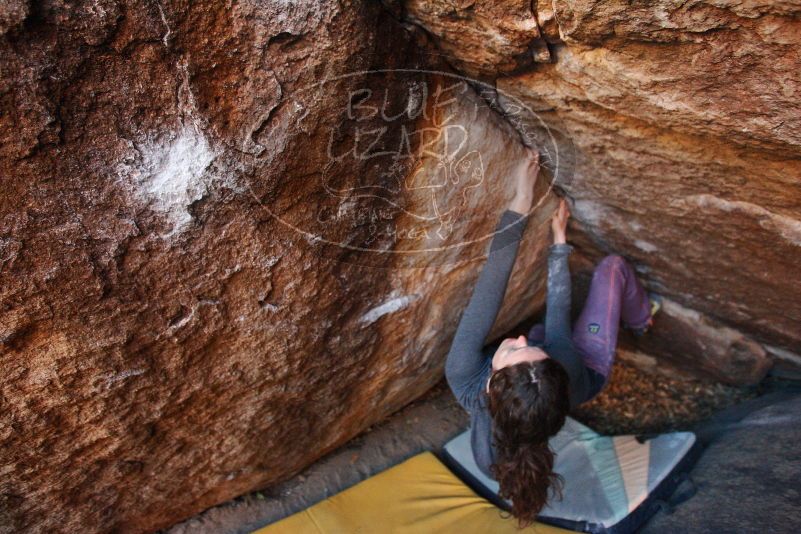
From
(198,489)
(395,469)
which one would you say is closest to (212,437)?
(198,489)

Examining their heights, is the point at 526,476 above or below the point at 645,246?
below

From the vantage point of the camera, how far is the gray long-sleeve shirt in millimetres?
1743

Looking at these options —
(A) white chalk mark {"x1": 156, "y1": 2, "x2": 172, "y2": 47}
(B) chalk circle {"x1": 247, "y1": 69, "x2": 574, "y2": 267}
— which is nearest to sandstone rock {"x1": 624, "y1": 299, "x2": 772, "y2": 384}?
(B) chalk circle {"x1": 247, "y1": 69, "x2": 574, "y2": 267}

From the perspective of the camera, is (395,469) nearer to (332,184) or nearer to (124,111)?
(332,184)

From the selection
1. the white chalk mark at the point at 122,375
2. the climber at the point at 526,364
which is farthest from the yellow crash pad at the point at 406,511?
the white chalk mark at the point at 122,375

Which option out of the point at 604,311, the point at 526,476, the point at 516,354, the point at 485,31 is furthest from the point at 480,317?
the point at 485,31

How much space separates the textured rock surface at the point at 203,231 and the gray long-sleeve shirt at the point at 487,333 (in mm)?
93

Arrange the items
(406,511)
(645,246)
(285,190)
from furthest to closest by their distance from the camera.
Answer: (645,246) < (406,511) < (285,190)

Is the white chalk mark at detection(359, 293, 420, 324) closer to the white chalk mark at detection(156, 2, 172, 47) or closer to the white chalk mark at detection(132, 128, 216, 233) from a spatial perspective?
the white chalk mark at detection(132, 128, 216, 233)

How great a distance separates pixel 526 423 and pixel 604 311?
696mm

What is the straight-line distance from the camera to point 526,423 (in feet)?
5.03

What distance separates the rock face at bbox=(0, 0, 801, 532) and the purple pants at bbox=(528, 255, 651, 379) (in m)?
0.21

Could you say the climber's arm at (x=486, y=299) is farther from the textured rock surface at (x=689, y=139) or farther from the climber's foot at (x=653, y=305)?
the climber's foot at (x=653, y=305)

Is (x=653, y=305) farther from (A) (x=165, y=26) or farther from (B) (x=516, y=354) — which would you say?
(A) (x=165, y=26)
